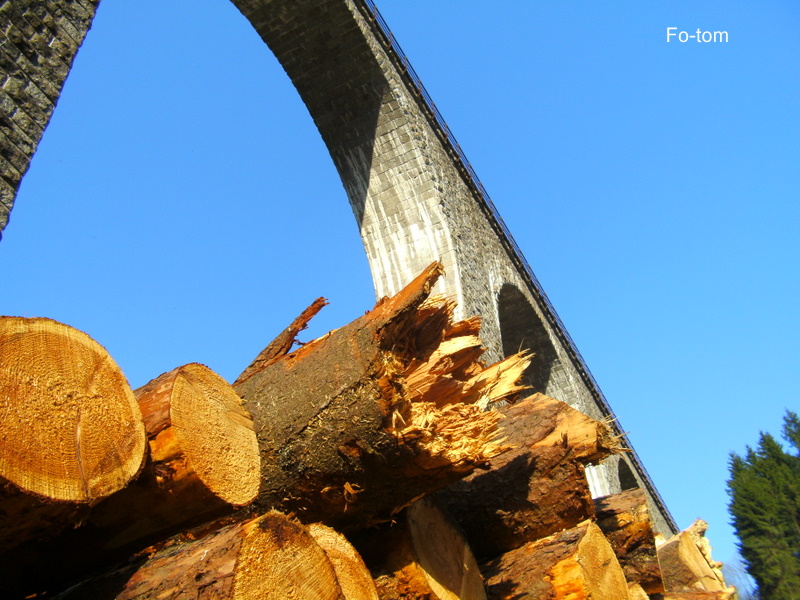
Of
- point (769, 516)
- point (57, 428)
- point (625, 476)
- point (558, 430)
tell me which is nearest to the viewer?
point (57, 428)

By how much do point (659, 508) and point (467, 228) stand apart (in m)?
10.8

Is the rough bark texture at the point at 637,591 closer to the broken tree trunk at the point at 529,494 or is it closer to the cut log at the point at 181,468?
the broken tree trunk at the point at 529,494

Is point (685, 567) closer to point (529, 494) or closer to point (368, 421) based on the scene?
point (529, 494)

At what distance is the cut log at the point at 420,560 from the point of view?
231 cm

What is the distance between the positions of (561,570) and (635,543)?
2.98ft

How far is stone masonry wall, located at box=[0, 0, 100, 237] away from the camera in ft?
9.61

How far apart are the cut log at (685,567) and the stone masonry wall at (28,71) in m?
4.53

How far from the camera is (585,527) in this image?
2.90m

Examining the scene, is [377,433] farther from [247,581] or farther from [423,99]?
[423,99]

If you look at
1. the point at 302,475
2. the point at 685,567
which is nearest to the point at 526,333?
the point at 685,567

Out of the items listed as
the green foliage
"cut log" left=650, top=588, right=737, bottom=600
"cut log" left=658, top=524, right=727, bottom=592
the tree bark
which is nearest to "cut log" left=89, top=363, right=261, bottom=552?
the tree bark

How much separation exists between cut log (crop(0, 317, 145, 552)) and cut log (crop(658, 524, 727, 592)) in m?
4.36

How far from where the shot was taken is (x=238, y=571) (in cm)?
158

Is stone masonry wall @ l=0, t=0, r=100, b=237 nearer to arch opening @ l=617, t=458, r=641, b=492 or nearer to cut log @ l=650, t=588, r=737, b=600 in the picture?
cut log @ l=650, t=588, r=737, b=600
